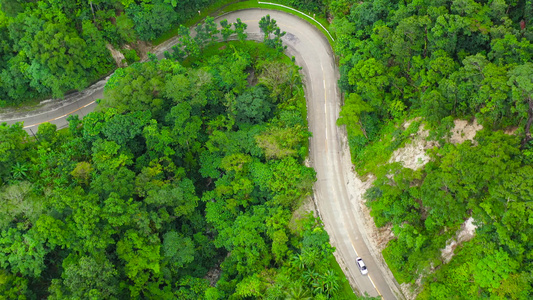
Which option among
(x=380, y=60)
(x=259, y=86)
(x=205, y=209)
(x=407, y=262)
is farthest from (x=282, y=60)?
(x=407, y=262)

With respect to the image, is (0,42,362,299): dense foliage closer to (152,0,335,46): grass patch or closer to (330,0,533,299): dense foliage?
(330,0,533,299): dense foliage

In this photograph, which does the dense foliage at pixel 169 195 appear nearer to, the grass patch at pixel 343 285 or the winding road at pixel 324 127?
the grass patch at pixel 343 285

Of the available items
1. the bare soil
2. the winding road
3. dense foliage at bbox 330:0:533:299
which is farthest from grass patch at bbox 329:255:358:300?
the bare soil

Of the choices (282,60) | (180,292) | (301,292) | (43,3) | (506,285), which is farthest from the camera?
(282,60)

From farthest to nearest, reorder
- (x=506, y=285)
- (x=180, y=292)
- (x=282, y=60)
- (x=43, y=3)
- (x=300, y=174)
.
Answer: (x=282, y=60) → (x=43, y=3) → (x=300, y=174) → (x=180, y=292) → (x=506, y=285)

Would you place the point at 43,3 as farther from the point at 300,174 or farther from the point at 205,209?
the point at 300,174

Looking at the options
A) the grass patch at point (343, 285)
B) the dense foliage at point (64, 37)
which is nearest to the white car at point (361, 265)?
the grass patch at point (343, 285)

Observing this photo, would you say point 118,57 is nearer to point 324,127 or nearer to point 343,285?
point 324,127

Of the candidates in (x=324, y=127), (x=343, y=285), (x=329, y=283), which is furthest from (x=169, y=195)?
(x=324, y=127)
